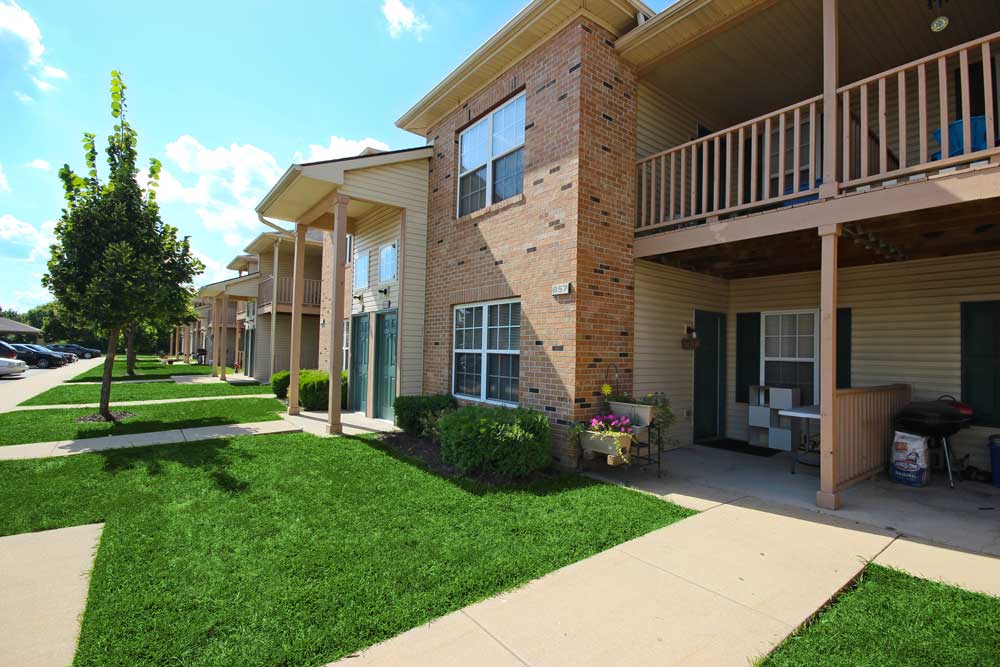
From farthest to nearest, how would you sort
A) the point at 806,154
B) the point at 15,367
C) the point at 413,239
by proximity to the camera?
the point at 15,367
the point at 413,239
the point at 806,154

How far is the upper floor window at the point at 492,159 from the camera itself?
7.71 meters

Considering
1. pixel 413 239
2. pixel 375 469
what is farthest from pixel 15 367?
pixel 375 469

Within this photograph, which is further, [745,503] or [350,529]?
[745,503]

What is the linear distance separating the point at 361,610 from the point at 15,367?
28299mm

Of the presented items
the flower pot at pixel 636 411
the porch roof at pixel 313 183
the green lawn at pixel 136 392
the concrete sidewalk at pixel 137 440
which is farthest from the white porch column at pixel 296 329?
the flower pot at pixel 636 411

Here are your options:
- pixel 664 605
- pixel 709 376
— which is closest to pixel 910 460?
pixel 709 376

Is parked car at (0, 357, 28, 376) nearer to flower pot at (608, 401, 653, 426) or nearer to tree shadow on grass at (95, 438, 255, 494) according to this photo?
tree shadow on grass at (95, 438, 255, 494)

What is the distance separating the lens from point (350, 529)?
164 inches

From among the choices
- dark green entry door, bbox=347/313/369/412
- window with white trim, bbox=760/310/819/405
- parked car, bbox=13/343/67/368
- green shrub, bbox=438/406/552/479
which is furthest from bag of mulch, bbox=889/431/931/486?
parked car, bbox=13/343/67/368

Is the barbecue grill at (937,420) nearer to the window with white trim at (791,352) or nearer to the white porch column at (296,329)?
the window with white trim at (791,352)

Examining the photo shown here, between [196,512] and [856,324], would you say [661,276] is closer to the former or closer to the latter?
[856,324]

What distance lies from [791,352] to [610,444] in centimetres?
454

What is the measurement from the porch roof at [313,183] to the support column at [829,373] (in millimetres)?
7374

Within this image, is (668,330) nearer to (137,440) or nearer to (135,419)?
(137,440)
